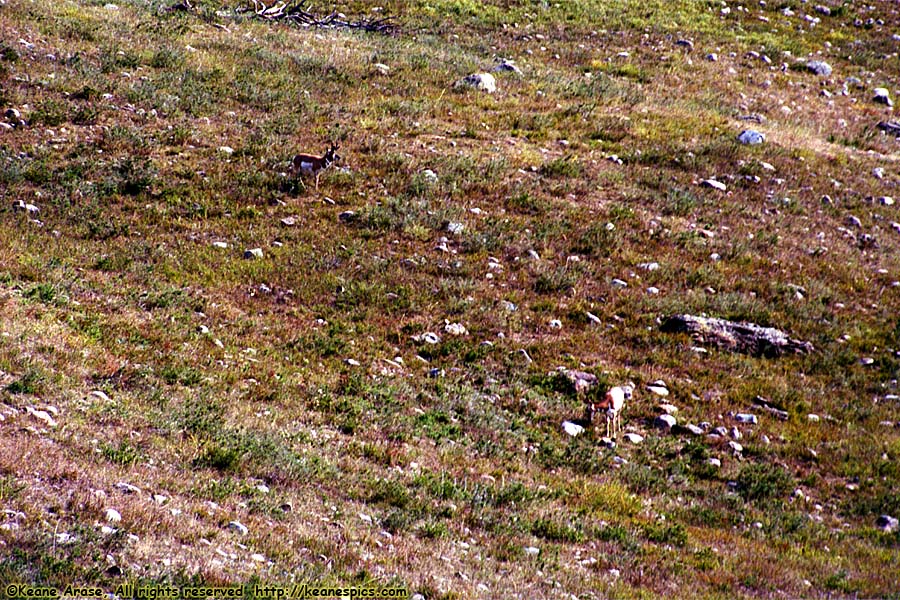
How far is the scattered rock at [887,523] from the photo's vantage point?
10094mm

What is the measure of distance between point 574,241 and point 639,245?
1.28 metres

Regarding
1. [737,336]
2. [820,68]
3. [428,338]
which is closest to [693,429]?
[737,336]

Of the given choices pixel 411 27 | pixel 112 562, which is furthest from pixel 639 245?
pixel 411 27

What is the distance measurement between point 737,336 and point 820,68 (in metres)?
19.8

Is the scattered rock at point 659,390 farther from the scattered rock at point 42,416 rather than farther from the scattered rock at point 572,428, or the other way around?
the scattered rock at point 42,416

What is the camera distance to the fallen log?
552 inches

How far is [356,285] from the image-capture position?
45.8 feet

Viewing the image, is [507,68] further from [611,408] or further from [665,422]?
[611,408]

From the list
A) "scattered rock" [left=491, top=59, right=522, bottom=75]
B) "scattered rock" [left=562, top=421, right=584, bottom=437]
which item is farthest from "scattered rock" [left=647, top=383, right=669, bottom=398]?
"scattered rock" [left=491, top=59, right=522, bottom=75]

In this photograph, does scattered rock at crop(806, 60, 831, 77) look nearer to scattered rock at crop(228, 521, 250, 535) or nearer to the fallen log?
the fallen log

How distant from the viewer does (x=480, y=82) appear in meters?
24.0

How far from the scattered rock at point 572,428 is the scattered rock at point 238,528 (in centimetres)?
527

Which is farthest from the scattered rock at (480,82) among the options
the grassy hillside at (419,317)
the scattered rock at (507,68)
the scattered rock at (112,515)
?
the scattered rock at (112,515)

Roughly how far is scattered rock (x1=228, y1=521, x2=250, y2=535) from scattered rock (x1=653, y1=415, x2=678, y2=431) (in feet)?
21.2
